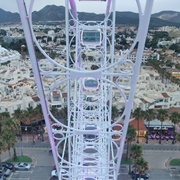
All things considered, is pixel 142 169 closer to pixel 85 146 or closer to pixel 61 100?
pixel 85 146

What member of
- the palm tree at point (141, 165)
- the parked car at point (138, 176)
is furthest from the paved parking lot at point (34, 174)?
the palm tree at point (141, 165)

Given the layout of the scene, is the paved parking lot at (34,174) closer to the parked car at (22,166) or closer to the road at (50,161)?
the road at (50,161)

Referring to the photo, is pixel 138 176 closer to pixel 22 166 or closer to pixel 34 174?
pixel 34 174

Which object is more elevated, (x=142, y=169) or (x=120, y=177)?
(x=142, y=169)

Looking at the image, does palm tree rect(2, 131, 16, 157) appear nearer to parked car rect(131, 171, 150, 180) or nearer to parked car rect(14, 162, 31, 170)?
parked car rect(14, 162, 31, 170)

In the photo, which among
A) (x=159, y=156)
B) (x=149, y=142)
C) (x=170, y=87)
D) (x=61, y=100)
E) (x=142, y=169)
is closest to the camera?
(x=142, y=169)

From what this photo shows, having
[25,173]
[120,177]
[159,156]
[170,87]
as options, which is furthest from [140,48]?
[170,87]

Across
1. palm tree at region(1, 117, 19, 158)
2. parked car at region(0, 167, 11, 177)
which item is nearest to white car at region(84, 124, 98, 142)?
palm tree at region(1, 117, 19, 158)

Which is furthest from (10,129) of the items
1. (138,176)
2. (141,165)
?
(141,165)

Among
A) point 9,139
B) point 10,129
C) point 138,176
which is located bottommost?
point 138,176

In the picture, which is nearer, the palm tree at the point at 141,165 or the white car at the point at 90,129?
the white car at the point at 90,129

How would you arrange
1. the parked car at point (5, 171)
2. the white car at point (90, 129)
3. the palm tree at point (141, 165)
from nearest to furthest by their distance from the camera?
the white car at point (90, 129), the palm tree at point (141, 165), the parked car at point (5, 171)
